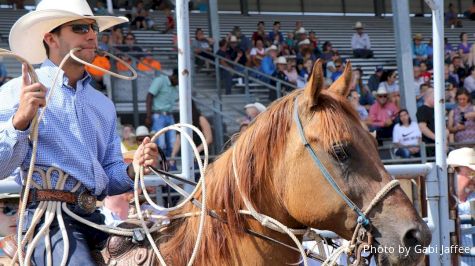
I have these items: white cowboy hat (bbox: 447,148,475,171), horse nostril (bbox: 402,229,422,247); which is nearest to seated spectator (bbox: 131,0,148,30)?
white cowboy hat (bbox: 447,148,475,171)

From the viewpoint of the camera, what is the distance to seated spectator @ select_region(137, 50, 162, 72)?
1239cm

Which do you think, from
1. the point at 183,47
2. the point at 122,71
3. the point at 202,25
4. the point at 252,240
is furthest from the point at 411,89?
the point at 252,240

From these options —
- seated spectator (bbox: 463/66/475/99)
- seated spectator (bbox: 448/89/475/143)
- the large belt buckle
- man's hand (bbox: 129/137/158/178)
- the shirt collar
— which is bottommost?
seated spectator (bbox: 448/89/475/143)

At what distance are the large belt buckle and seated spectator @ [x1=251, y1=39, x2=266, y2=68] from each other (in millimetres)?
13361

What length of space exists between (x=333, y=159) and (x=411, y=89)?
514 inches

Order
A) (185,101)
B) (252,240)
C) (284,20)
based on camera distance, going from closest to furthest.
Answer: (252,240) → (185,101) → (284,20)

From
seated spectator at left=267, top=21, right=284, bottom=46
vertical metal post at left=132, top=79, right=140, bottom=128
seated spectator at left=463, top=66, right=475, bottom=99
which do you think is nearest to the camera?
vertical metal post at left=132, top=79, right=140, bottom=128

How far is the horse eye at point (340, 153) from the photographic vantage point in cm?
328

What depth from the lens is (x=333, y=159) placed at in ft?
10.8

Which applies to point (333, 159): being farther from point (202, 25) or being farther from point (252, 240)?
point (202, 25)

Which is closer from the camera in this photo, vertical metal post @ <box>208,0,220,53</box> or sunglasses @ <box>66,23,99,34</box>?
sunglasses @ <box>66,23,99,34</box>

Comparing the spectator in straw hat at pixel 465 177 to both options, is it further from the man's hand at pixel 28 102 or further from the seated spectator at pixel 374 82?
the seated spectator at pixel 374 82

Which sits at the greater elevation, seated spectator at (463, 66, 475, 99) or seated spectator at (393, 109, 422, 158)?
seated spectator at (463, 66, 475, 99)

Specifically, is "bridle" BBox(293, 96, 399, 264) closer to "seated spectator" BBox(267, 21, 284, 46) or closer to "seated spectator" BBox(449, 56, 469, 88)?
"seated spectator" BBox(449, 56, 469, 88)
